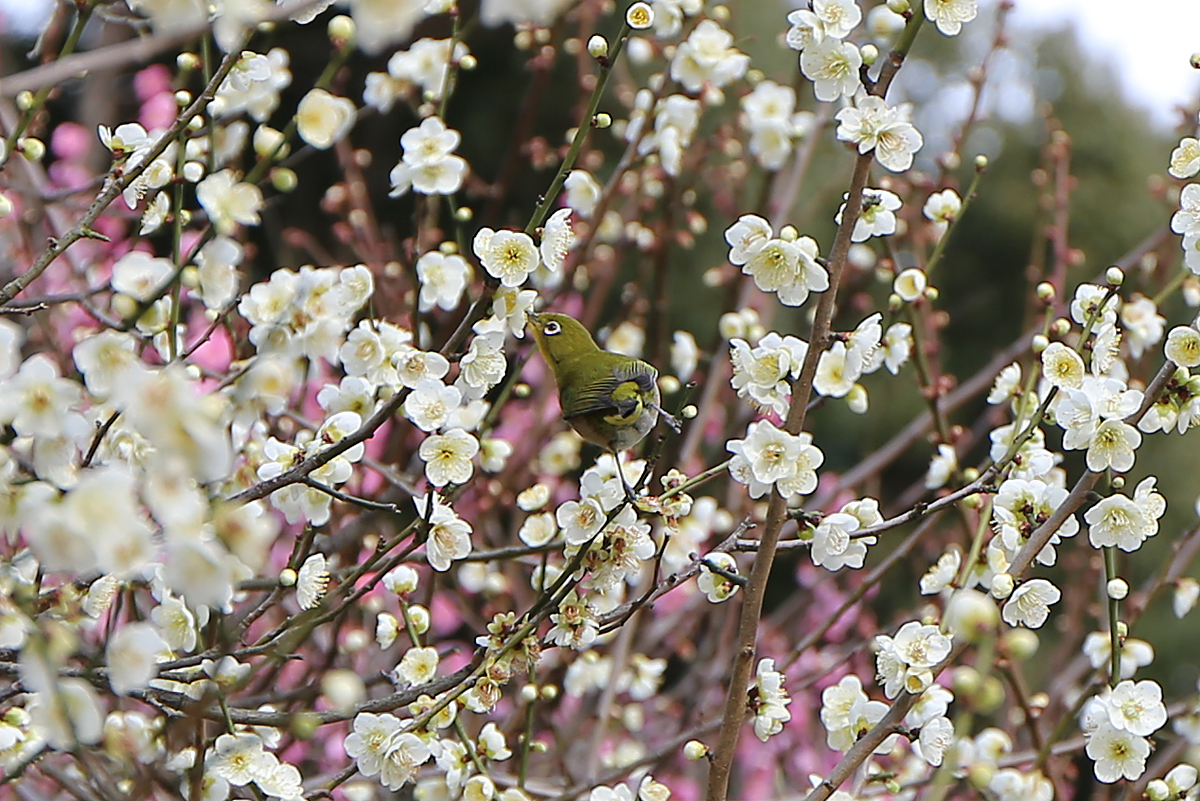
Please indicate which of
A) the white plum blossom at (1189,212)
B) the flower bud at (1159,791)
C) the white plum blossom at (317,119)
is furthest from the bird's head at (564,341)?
the flower bud at (1159,791)

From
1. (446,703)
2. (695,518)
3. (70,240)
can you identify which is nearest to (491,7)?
(70,240)

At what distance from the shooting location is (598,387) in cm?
179

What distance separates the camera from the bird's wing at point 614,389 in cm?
175

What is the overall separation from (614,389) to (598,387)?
34 mm

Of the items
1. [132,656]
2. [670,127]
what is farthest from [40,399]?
[670,127]

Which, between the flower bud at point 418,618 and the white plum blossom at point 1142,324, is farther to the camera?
the white plum blossom at point 1142,324

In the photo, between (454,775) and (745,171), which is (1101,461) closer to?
(454,775)

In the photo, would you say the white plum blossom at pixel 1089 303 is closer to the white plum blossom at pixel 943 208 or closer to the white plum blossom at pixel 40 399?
the white plum blossom at pixel 943 208

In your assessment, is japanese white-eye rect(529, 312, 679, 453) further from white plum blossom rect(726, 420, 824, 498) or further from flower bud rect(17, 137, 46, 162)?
flower bud rect(17, 137, 46, 162)

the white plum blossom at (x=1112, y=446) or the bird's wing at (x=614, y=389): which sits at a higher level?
the white plum blossom at (x=1112, y=446)

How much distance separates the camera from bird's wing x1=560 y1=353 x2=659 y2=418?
175 centimetres

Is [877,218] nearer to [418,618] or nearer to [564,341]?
[564,341]

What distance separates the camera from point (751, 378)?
147 cm

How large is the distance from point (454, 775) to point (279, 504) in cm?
42
